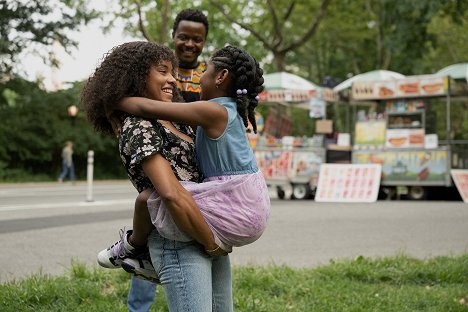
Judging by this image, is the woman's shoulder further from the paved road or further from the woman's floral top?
the paved road

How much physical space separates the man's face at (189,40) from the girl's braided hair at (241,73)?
1.77 meters

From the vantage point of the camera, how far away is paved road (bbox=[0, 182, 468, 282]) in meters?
7.18

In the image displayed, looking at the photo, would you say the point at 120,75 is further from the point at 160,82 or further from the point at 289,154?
the point at 289,154

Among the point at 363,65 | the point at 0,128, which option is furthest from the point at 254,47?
the point at 0,128

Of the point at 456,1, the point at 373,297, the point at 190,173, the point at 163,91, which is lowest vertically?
the point at 373,297

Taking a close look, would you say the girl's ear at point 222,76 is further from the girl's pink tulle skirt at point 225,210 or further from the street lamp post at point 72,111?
the street lamp post at point 72,111

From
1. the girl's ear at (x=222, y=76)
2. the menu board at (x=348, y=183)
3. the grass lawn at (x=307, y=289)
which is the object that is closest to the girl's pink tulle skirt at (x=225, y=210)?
the girl's ear at (x=222, y=76)

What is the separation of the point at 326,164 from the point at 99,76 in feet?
45.9

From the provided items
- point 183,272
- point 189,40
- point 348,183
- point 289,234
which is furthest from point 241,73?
point 348,183

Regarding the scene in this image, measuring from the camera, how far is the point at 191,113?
2.62 metres

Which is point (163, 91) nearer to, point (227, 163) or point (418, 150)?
point (227, 163)

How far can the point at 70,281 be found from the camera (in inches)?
210

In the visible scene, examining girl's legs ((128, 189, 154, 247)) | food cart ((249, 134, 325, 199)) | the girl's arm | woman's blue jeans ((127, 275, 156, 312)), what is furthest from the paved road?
the girl's arm

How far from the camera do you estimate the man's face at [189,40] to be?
4543mm
